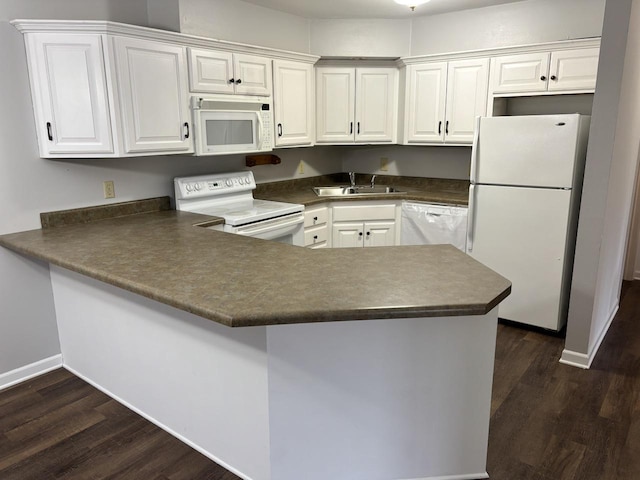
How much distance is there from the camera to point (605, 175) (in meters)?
2.69

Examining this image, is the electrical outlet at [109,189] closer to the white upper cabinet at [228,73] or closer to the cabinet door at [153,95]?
the cabinet door at [153,95]

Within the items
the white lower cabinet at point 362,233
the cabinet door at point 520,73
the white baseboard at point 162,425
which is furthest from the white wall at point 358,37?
the white baseboard at point 162,425

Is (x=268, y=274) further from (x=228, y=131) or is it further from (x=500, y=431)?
(x=228, y=131)

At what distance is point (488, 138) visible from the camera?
3.34 meters

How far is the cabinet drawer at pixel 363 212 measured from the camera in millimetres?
4109

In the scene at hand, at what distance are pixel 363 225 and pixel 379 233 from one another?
6.4 inches

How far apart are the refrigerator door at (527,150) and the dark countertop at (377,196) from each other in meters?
0.47

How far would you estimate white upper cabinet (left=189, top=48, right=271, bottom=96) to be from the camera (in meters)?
3.07

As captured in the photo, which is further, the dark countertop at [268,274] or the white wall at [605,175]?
the white wall at [605,175]

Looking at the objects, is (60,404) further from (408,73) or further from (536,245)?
(408,73)

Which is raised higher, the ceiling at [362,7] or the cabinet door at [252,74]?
the ceiling at [362,7]

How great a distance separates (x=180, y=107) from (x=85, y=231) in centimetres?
97

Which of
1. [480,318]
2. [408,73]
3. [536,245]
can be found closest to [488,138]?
[536,245]

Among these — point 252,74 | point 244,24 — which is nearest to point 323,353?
point 252,74
